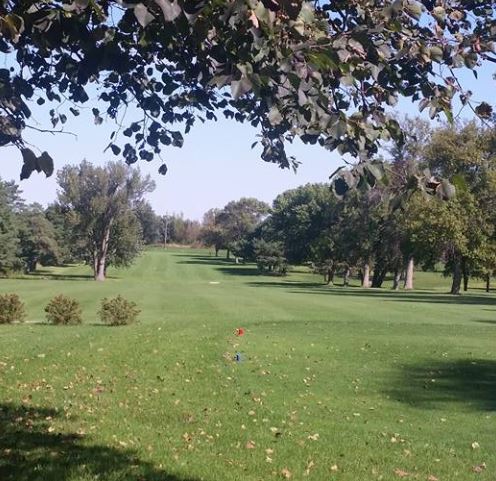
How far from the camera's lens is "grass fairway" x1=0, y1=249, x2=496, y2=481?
623 cm

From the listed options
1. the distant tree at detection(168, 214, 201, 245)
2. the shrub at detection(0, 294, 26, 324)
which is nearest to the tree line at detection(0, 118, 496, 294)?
the shrub at detection(0, 294, 26, 324)

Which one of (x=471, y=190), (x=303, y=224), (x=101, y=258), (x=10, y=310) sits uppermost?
(x=471, y=190)

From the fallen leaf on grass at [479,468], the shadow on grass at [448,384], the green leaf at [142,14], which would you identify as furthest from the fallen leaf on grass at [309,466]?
the green leaf at [142,14]

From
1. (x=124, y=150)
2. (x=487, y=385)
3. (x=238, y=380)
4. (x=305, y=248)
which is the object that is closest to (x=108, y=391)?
(x=238, y=380)

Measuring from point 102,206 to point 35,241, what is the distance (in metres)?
14.9

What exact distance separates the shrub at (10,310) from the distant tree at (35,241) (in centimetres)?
5769

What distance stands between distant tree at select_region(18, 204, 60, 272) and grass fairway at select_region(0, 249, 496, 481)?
61.3 metres

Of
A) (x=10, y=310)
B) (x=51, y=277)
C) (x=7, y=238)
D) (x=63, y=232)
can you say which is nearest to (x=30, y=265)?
(x=63, y=232)

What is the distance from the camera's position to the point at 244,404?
941 centimetres

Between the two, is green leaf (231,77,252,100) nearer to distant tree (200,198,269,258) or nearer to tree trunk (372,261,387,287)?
tree trunk (372,261,387,287)

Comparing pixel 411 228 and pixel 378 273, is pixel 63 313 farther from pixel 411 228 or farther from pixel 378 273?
pixel 378 273

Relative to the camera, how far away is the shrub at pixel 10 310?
19328 millimetres

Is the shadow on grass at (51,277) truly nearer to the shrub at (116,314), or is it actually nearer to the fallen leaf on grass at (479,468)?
the shrub at (116,314)

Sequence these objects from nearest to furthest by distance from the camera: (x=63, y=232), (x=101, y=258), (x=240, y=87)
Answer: (x=240, y=87), (x=101, y=258), (x=63, y=232)
